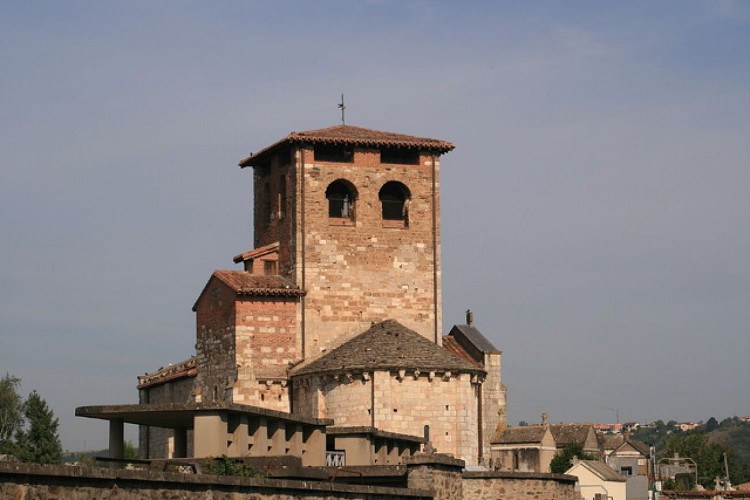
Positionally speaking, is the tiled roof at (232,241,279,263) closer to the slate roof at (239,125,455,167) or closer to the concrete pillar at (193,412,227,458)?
the slate roof at (239,125,455,167)

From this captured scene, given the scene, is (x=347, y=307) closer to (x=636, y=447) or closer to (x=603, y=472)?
(x=603, y=472)

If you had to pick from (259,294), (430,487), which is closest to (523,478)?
(430,487)

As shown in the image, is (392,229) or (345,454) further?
(392,229)

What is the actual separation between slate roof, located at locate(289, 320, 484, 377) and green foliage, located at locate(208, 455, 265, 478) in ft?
81.8

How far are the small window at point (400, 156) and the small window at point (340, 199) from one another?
6.03 feet

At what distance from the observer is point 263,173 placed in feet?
215

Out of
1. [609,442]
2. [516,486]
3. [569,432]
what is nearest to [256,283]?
[516,486]

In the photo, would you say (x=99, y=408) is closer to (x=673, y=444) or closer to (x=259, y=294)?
(x=259, y=294)

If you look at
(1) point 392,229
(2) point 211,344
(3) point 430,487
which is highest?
(1) point 392,229

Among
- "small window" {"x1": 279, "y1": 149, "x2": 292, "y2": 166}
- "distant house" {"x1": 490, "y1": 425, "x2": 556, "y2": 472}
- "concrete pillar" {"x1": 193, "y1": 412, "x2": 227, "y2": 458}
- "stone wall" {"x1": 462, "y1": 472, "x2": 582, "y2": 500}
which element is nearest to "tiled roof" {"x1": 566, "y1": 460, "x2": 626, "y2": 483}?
"distant house" {"x1": 490, "y1": 425, "x2": 556, "y2": 472}

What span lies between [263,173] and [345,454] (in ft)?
86.2

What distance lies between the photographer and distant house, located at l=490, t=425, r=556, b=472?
231 ft

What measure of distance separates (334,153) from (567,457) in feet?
140

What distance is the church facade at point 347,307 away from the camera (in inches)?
2244
